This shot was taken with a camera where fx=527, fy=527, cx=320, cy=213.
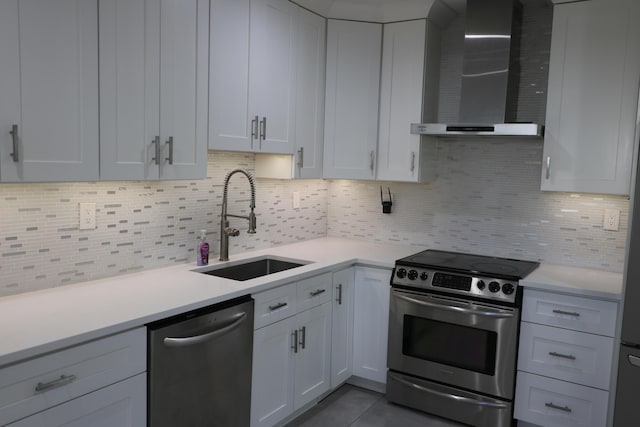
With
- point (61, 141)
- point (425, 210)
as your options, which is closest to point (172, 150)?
point (61, 141)

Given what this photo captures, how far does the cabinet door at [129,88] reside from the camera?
82.9 inches

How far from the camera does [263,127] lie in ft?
9.79

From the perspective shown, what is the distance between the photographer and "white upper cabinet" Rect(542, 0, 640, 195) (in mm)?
2828

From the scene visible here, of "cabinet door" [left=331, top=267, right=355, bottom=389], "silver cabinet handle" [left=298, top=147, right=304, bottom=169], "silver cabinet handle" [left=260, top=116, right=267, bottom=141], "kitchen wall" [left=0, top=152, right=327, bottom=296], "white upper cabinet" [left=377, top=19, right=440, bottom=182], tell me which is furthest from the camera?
"white upper cabinet" [left=377, top=19, right=440, bottom=182]

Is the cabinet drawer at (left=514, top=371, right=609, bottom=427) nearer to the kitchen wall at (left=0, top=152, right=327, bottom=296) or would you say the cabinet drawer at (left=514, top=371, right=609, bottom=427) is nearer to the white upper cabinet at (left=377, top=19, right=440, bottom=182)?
the white upper cabinet at (left=377, top=19, right=440, bottom=182)

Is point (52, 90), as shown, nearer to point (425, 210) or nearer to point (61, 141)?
point (61, 141)

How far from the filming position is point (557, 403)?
283cm

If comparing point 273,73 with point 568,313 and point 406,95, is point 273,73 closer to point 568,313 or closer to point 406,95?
point 406,95

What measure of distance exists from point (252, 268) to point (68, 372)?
5.15 feet

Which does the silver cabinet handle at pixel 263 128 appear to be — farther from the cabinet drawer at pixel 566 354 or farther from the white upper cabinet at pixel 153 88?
the cabinet drawer at pixel 566 354

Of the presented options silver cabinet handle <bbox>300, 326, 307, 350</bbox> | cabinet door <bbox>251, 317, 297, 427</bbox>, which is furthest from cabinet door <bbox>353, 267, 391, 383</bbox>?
cabinet door <bbox>251, 317, 297, 427</bbox>

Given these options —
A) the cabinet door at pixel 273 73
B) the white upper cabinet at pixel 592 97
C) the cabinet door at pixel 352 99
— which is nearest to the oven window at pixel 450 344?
the white upper cabinet at pixel 592 97

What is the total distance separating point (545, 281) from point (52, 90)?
99.2 inches

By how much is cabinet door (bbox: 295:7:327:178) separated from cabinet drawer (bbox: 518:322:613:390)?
1629mm
